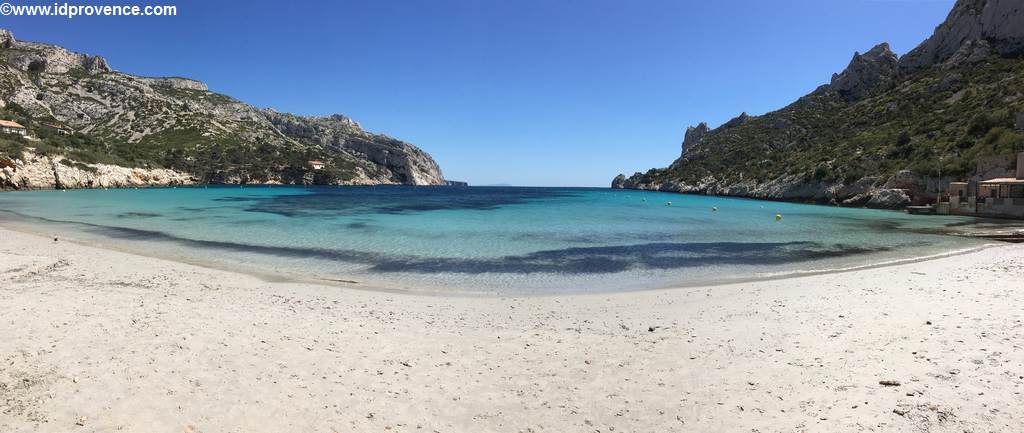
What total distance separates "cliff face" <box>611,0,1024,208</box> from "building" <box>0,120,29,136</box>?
414 ft

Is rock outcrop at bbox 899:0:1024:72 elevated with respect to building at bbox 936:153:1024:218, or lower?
elevated

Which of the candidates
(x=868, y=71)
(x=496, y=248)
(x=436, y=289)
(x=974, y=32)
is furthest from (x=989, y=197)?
(x=868, y=71)

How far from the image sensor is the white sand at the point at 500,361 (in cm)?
443

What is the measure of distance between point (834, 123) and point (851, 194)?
35.8 metres

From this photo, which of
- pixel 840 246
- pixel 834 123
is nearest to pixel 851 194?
pixel 834 123

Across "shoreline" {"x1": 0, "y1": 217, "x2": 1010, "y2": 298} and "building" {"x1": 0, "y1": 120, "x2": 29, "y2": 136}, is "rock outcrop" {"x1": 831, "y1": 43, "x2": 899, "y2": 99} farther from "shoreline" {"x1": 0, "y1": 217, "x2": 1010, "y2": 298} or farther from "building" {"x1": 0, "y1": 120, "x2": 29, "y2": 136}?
"building" {"x1": 0, "y1": 120, "x2": 29, "y2": 136}

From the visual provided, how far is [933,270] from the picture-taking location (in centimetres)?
1351

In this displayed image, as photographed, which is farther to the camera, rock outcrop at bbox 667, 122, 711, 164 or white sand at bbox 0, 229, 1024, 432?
rock outcrop at bbox 667, 122, 711, 164

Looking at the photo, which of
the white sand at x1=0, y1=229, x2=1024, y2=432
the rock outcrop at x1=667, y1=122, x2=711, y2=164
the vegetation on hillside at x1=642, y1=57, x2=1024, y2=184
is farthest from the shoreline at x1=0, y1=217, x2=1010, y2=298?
the rock outcrop at x1=667, y1=122, x2=711, y2=164

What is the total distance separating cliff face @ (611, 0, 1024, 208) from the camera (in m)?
50.1

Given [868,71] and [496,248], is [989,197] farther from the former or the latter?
[868,71]

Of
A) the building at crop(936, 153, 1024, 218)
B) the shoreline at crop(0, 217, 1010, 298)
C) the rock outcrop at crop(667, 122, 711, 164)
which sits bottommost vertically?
the shoreline at crop(0, 217, 1010, 298)

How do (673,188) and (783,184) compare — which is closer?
(783,184)

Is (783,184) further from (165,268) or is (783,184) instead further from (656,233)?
(165,268)
